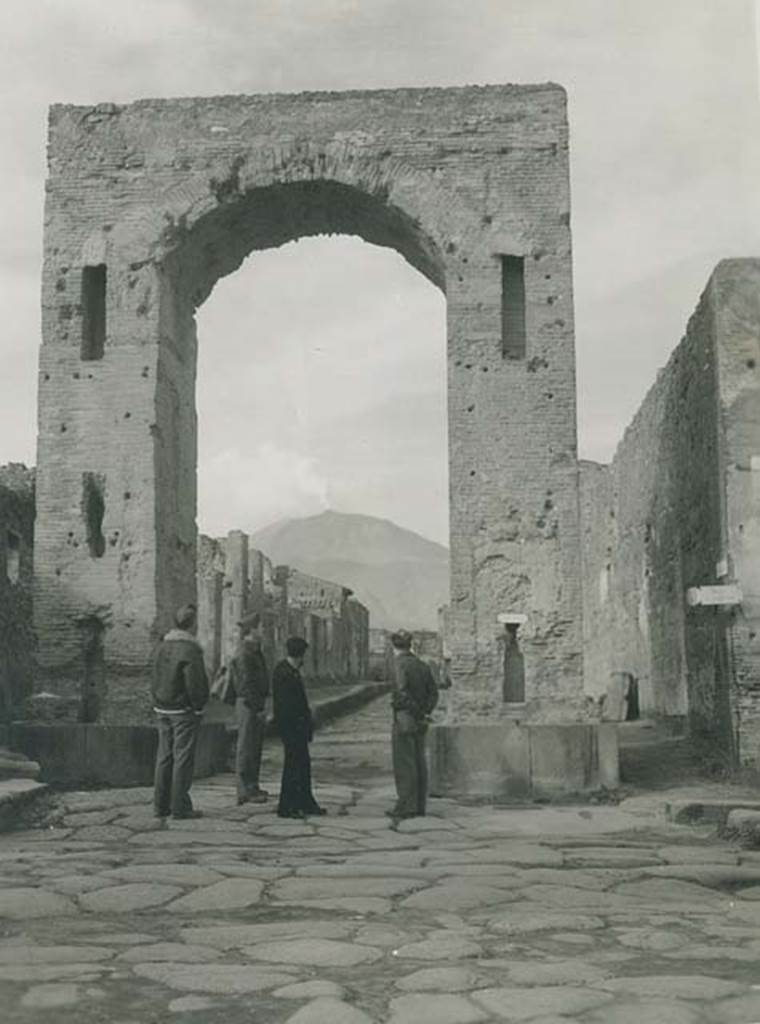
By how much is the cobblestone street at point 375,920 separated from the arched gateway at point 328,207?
111 inches

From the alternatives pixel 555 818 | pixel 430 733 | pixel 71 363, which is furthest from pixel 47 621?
pixel 555 818

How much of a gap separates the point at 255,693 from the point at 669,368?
772cm

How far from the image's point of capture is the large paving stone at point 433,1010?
3.80 m

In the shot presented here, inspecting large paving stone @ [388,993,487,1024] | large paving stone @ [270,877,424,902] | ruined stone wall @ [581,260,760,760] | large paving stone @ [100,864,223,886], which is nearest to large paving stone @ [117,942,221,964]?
large paving stone @ [388,993,487,1024]

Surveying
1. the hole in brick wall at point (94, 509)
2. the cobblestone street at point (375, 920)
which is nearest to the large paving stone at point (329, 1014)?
the cobblestone street at point (375, 920)

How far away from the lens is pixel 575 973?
4.39 meters

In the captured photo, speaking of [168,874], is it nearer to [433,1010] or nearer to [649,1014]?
[433,1010]

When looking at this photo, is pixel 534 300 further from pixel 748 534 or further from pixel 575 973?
pixel 575 973

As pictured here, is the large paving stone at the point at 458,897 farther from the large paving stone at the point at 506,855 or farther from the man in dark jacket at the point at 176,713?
the man in dark jacket at the point at 176,713

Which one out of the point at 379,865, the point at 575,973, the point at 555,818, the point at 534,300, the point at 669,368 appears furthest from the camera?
the point at 669,368

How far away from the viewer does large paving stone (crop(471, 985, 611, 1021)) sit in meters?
3.86

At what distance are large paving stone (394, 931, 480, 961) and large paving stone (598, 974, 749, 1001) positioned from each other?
2.20ft

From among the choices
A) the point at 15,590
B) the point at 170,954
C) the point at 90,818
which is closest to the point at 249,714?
the point at 90,818

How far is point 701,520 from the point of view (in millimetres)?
12906
